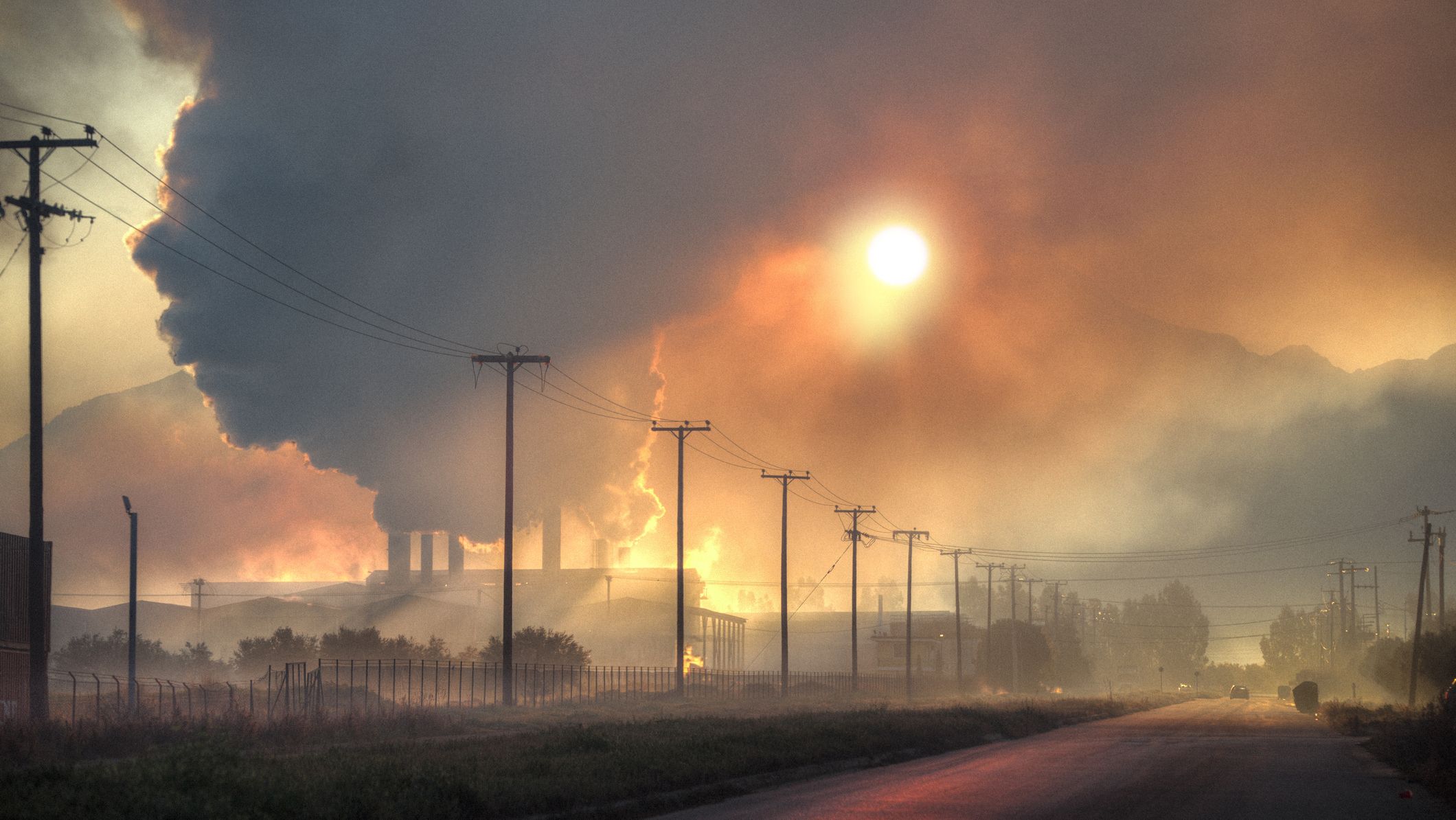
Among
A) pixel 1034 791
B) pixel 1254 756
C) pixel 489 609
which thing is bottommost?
pixel 489 609

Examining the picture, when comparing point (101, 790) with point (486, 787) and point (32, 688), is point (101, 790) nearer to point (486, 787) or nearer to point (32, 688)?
point (486, 787)

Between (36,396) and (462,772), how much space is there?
19.3 m

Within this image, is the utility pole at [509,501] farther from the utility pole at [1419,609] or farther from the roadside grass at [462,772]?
the utility pole at [1419,609]

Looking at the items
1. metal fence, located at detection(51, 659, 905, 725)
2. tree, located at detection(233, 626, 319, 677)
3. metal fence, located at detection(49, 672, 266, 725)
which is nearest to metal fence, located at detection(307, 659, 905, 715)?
metal fence, located at detection(51, 659, 905, 725)

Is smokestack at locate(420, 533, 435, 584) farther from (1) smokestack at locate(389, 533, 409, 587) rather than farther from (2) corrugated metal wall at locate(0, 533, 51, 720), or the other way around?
(2) corrugated metal wall at locate(0, 533, 51, 720)

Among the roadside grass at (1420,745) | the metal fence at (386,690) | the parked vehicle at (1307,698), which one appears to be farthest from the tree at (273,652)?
the parked vehicle at (1307,698)

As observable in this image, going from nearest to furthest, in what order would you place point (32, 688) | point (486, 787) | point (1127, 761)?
point (486, 787), point (1127, 761), point (32, 688)

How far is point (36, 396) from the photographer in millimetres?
32531

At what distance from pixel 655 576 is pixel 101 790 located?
15576cm

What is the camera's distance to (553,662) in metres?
82.7

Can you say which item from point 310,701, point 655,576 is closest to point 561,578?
point 655,576

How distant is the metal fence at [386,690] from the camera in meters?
41.8

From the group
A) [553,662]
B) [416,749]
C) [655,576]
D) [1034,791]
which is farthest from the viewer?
[655,576]

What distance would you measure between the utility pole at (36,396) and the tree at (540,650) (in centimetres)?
4972
